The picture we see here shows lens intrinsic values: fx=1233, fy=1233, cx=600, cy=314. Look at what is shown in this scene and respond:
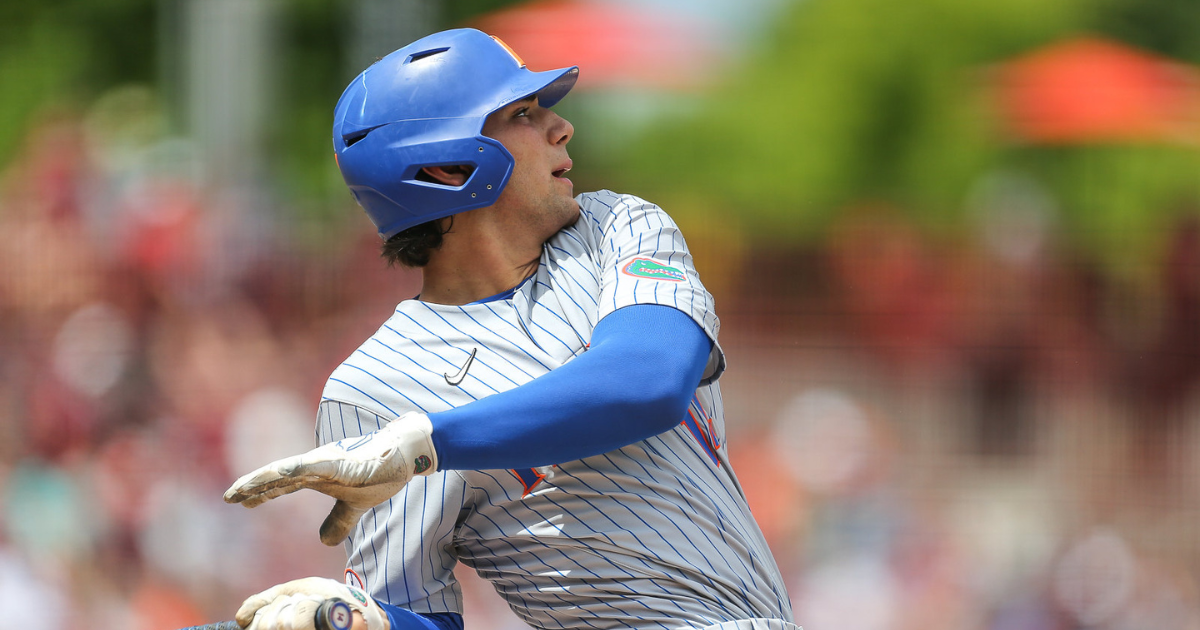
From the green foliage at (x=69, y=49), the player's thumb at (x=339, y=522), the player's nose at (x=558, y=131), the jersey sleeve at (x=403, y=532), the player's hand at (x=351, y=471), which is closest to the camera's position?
the player's hand at (x=351, y=471)

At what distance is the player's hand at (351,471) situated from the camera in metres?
1.83

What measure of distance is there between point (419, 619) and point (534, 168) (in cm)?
91

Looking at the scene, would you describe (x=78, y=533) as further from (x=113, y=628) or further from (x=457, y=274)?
(x=457, y=274)

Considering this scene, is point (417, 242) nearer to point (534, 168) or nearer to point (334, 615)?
point (534, 168)

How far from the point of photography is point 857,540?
6766 mm

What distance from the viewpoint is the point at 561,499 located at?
2.31m

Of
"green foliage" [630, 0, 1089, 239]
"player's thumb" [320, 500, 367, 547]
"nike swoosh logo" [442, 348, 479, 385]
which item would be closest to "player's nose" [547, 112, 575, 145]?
"nike swoosh logo" [442, 348, 479, 385]

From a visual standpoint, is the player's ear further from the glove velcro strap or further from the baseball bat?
the baseball bat

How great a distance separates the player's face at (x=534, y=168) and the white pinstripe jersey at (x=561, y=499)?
0.40ft

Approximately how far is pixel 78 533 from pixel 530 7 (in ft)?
18.4

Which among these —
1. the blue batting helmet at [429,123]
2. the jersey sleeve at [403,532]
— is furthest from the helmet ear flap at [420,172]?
the jersey sleeve at [403,532]

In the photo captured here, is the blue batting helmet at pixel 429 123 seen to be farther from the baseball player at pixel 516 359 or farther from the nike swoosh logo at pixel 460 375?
the nike swoosh logo at pixel 460 375

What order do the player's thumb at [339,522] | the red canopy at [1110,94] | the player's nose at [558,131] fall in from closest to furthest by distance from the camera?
the player's thumb at [339,522]
the player's nose at [558,131]
the red canopy at [1110,94]

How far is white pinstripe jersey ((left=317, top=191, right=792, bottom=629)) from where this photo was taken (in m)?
2.29
